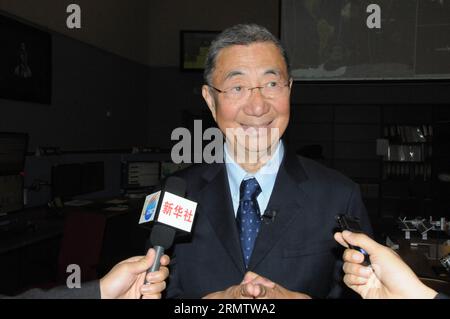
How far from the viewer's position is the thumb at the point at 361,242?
936mm

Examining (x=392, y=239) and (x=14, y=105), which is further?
(x=14, y=105)

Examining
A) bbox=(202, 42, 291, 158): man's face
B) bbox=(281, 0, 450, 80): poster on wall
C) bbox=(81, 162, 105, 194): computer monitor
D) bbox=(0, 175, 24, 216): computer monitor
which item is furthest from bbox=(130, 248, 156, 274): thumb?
bbox=(281, 0, 450, 80): poster on wall

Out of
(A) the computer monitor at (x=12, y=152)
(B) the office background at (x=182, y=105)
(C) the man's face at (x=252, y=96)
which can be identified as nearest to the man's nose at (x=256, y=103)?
(C) the man's face at (x=252, y=96)

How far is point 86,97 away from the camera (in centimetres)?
579

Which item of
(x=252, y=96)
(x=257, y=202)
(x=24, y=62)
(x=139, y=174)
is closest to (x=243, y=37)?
(x=252, y=96)

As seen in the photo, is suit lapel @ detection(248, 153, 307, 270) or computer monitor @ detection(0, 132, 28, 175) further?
computer monitor @ detection(0, 132, 28, 175)

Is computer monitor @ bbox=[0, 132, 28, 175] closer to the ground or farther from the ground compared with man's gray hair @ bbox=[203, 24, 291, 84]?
closer to the ground

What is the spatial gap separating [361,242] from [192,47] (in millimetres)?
6962

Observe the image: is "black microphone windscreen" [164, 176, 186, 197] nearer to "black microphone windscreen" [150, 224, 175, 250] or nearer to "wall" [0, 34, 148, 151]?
"black microphone windscreen" [150, 224, 175, 250]

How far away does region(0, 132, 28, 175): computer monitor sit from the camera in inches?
133

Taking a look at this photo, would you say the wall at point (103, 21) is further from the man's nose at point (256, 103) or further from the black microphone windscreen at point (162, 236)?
the black microphone windscreen at point (162, 236)

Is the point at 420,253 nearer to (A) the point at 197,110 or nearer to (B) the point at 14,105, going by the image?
(B) the point at 14,105

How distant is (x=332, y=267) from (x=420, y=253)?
2.23 metres
